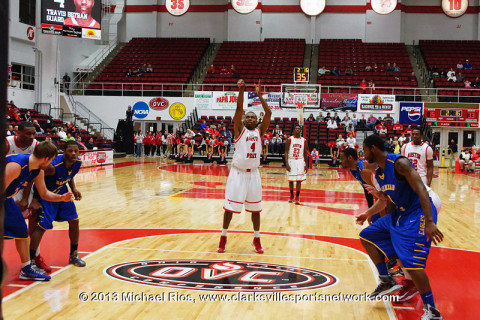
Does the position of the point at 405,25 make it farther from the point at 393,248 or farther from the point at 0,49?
the point at 0,49

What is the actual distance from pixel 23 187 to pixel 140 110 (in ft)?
81.9

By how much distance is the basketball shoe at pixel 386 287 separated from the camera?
4488 mm

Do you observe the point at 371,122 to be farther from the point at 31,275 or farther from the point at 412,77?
the point at 31,275

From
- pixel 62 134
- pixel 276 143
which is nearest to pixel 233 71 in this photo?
pixel 276 143

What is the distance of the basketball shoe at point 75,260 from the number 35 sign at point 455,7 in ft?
113

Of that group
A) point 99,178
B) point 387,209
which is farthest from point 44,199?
point 99,178

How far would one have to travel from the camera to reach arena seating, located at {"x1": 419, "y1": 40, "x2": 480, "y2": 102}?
27328 mm

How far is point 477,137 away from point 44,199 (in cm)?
2684

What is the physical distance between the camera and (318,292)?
4766 millimetres

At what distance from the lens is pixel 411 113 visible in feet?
87.5

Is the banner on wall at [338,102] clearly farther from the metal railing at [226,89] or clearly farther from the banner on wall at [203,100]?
the banner on wall at [203,100]

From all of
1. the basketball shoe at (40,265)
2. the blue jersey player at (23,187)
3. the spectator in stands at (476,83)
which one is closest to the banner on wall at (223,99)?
the spectator in stands at (476,83)

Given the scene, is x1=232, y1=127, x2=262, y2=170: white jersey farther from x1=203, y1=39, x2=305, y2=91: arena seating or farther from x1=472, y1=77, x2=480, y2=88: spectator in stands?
x1=472, y1=77, x2=480, y2=88: spectator in stands

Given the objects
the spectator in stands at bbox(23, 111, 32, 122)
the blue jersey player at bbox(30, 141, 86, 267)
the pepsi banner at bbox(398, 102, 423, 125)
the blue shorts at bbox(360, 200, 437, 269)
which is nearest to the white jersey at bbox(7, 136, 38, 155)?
the blue jersey player at bbox(30, 141, 86, 267)
